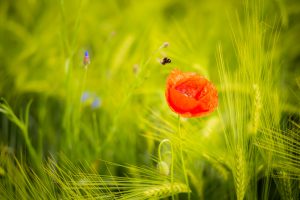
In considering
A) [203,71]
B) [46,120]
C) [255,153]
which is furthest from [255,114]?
[46,120]

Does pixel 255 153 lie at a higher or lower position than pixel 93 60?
lower

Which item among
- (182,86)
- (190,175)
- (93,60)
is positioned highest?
(93,60)

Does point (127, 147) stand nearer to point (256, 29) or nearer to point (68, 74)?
point (68, 74)

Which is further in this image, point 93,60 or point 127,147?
point 93,60

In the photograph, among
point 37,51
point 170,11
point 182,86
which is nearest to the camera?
point 182,86

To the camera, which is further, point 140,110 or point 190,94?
point 140,110
